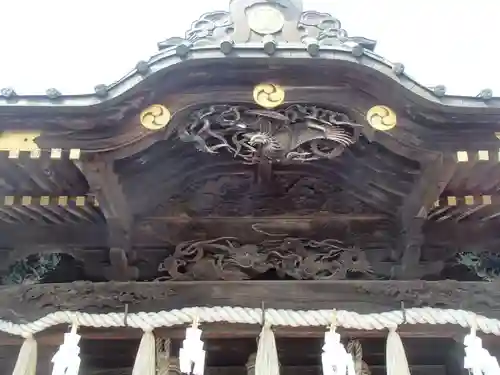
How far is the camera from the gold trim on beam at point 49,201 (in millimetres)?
3088

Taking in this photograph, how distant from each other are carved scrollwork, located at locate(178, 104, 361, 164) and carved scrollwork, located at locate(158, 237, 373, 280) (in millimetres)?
552

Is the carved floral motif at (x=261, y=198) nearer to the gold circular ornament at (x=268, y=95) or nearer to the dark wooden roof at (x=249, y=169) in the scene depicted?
the dark wooden roof at (x=249, y=169)

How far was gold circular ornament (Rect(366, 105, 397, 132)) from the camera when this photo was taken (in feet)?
9.62

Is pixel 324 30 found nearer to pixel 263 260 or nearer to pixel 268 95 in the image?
pixel 268 95

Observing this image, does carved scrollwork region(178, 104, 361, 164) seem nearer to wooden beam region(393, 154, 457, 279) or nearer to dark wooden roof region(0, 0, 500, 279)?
dark wooden roof region(0, 0, 500, 279)

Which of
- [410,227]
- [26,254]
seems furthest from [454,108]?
[26,254]

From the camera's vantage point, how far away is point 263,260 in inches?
130

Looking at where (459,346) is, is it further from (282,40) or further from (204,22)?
(204,22)

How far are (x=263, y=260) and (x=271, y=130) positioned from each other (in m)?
0.71

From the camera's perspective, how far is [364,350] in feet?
10.9

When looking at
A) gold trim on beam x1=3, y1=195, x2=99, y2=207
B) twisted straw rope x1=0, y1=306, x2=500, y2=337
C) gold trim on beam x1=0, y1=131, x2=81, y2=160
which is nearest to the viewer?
gold trim on beam x1=0, y1=131, x2=81, y2=160

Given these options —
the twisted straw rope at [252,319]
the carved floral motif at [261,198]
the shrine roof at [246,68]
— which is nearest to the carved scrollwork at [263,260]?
the carved floral motif at [261,198]

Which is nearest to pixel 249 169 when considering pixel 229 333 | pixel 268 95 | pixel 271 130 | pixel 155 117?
pixel 271 130

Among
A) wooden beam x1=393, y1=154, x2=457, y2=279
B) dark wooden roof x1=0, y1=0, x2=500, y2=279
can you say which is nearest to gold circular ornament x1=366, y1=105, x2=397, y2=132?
dark wooden roof x1=0, y1=0, x2=500, y2=279
